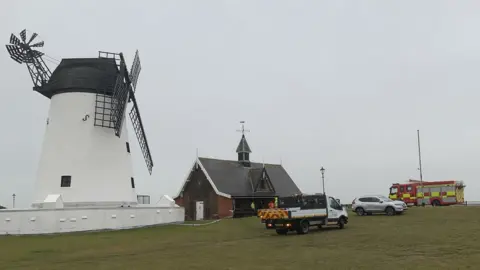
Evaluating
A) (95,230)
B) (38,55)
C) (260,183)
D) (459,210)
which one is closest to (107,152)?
(95,230)

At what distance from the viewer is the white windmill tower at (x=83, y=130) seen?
3353 centimetres

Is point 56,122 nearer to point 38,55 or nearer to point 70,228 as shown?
point 38,55

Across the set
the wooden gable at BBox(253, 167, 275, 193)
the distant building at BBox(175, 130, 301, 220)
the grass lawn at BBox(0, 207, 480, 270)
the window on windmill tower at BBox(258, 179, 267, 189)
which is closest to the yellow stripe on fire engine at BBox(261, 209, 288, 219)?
the grass lawn at BBox(0, 207, 480, 270)

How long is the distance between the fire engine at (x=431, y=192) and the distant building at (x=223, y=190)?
12704mm

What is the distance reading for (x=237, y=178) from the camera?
1943 inches

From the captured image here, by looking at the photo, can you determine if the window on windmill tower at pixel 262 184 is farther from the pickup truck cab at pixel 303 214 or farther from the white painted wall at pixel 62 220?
the pickup truck cab at pixel 303 214

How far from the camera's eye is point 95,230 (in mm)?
31797

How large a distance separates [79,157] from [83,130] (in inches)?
80.9

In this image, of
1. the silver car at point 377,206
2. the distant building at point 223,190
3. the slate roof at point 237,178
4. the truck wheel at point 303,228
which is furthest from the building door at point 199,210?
the truck wheel at point 303,228

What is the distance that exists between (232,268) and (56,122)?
2546cm

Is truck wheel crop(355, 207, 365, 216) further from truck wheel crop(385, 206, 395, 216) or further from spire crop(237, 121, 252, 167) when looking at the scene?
spire crop(237, 121, 252, 167)

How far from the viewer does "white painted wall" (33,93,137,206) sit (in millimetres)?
33438

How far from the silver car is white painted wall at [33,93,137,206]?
61.9 ft

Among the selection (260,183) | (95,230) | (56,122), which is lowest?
(95,230)
